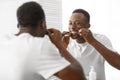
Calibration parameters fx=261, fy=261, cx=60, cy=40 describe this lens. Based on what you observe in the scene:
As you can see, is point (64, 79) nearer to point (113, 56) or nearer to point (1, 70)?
point (1, 70)

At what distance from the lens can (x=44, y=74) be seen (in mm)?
1105

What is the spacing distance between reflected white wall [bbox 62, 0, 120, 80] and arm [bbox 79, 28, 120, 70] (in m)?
0.71

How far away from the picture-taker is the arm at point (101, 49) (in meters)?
1.59

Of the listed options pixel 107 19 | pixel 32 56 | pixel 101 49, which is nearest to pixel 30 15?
pixel 32 56

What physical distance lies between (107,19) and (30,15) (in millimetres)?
1407

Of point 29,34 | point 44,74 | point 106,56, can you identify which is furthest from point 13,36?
point 106,56

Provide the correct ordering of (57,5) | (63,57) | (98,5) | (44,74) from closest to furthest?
(44,74), (63,57), (98,5), (57,5)

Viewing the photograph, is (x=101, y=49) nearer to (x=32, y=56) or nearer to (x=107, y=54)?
(x=107, y=54)

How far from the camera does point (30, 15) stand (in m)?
1.16

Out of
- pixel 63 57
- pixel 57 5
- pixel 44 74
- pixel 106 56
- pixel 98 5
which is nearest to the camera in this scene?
pixel 44 74

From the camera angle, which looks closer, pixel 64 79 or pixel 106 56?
pixel 64 79

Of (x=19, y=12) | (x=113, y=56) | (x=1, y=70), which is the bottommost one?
(x=113, y=56)

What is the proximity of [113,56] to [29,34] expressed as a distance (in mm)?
679

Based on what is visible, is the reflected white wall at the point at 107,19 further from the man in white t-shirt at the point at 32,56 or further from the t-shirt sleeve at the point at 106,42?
the man in white t-shirt at the point at 32,56
